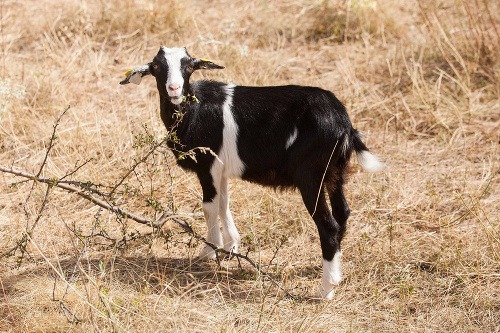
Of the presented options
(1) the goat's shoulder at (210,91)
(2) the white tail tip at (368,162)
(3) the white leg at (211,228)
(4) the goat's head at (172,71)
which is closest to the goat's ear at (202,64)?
(4) the goat's head at (172,71)

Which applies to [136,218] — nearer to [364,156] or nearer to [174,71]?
[174,71]

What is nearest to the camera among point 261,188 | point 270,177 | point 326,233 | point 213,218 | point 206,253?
point 326,233

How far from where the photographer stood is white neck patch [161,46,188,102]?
4.57 meters

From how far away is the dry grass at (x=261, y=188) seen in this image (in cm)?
446

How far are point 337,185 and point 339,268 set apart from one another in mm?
528

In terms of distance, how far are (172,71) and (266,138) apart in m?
0.72

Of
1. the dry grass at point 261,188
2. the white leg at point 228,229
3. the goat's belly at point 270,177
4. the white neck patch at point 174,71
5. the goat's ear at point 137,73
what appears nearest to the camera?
the dry grass at point 261,188

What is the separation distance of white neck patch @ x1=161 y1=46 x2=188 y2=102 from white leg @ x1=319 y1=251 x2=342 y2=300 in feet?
4.53

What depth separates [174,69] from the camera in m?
4.66

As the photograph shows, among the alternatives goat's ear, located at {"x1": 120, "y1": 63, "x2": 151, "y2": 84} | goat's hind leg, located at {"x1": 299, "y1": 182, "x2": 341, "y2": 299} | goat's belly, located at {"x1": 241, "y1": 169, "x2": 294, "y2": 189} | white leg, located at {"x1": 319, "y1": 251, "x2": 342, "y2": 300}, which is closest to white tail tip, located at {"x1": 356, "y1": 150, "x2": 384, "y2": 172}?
goat's hind leg, located at {"x1": 299, "y1": 182, "x2": 341, "y2": 299}

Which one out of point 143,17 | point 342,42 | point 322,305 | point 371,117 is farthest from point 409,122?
point 143,17

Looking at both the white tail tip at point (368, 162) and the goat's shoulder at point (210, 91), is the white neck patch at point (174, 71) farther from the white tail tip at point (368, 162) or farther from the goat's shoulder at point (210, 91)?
the white tail tip at point (368, 162)

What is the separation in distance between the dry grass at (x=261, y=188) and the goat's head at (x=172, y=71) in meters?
0.61

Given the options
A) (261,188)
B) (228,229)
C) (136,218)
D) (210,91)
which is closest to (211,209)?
(228,229)
